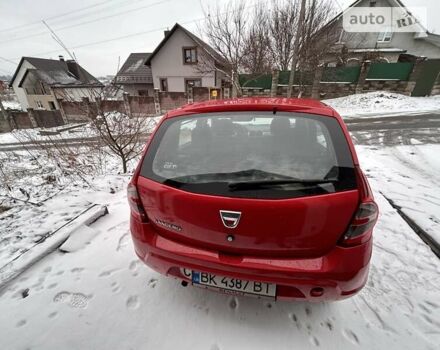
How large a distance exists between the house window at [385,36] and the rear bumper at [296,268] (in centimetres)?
3115

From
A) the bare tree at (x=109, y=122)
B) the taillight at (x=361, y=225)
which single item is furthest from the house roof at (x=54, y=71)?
the taillight at (x=361, y=225)

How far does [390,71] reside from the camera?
15242 millimetres

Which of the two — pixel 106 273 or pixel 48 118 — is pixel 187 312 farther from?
pixel 48 118

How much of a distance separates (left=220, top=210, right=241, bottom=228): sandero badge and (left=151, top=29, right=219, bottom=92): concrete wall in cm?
2259

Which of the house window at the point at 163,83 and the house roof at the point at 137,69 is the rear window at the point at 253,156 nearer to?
the house window at the point at 163,83

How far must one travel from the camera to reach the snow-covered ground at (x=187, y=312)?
1.59 meters

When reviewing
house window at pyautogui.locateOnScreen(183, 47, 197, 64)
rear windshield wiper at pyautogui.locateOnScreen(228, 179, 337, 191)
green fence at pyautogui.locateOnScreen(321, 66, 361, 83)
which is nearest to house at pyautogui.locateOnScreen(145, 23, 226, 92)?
house window at pyautogui.locateOnScreen(183, 47, 197, 64)

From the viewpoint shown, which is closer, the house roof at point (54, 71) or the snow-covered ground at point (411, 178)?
the snow-covered ground at point (411, 178)

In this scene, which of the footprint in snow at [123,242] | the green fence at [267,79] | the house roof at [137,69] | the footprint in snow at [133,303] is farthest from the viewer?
the house roof at [137,69]

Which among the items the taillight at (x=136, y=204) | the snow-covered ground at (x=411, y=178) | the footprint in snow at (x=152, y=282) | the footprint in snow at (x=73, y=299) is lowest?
the footprint in snow at (x=152, y=282)

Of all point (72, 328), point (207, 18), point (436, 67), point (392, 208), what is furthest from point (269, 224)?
point (436, 67)

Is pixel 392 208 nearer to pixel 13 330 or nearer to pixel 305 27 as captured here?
pixel 13 330

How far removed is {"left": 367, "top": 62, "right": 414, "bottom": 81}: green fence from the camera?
14.8m

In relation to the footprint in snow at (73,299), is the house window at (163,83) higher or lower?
higher
